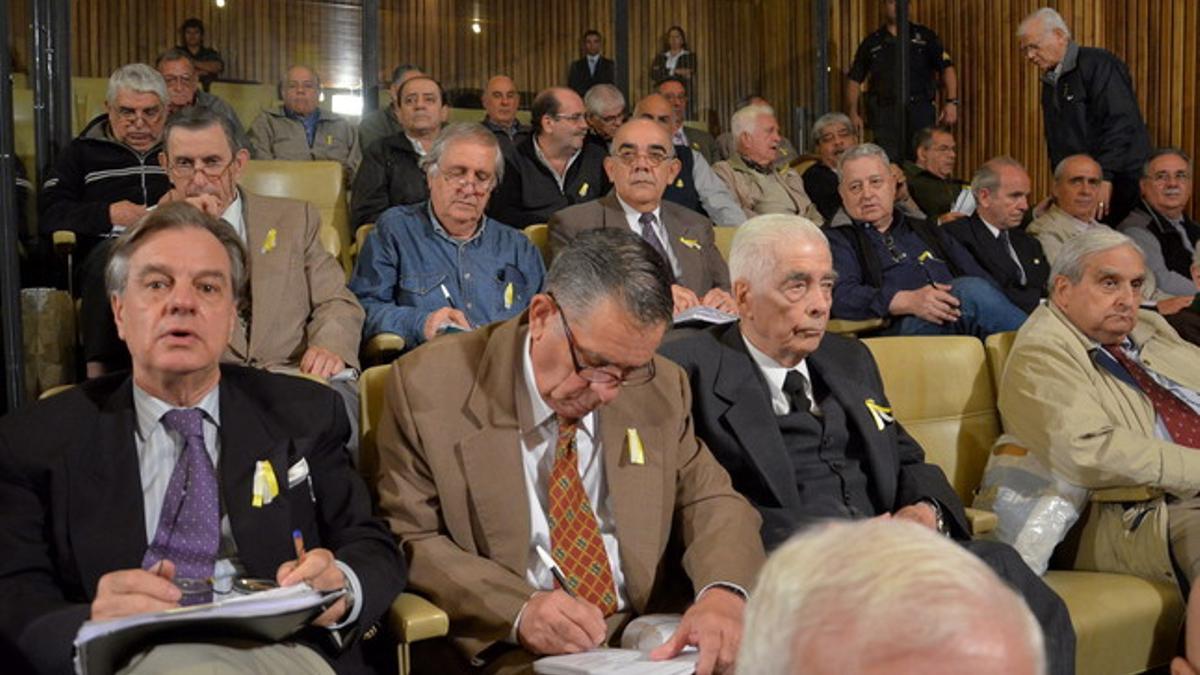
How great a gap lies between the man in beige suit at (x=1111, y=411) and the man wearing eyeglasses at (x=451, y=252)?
1445mm

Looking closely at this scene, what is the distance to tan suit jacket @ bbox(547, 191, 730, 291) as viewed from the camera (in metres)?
4.24

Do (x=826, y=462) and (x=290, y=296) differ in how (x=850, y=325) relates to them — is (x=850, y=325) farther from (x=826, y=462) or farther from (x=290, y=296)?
(x=290, y=296)

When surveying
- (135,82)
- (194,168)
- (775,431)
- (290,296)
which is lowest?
(775,431)

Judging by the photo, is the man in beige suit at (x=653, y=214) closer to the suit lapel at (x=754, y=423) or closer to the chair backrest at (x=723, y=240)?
the chair backrest at (x=723, y=240)

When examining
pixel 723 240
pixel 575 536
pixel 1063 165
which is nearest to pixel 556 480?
pixel 575 536

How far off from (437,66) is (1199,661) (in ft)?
17.8

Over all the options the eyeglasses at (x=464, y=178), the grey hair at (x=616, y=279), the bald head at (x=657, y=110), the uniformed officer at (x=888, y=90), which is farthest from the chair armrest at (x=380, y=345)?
the uniformed officer at (x=888, y=90)

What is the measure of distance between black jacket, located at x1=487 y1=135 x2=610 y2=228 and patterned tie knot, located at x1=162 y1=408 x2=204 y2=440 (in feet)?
9.55

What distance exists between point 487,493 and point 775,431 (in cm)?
78

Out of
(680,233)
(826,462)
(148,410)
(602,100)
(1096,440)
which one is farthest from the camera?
(602,100)

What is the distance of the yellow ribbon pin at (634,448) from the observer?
2.39 metres

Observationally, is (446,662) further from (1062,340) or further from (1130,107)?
(1130,107)

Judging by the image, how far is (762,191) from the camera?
5.95m

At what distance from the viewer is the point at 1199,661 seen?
2717 mm
